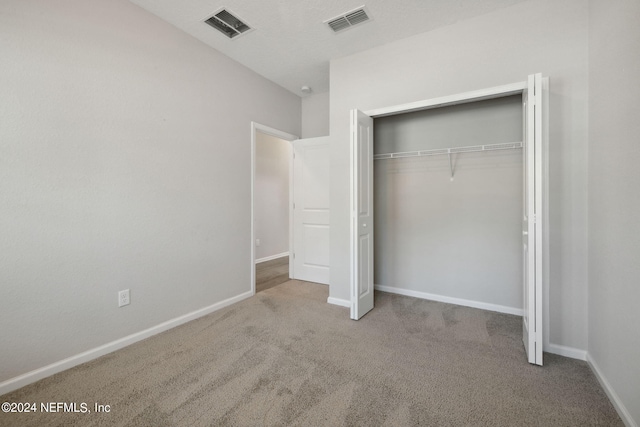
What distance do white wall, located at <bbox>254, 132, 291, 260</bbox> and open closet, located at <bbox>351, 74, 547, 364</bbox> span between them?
2.89 metres

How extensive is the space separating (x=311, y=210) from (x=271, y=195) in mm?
2152

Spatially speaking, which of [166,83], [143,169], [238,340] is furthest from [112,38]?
[238,340]

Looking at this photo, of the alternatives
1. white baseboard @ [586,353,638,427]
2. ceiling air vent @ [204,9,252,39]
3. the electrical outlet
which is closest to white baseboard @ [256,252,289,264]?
the electrical outlet

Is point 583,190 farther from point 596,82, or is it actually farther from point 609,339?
point 609,339

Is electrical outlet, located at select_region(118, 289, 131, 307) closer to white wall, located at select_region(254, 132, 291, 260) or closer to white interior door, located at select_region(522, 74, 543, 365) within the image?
white interior door, located at select_region(522, 74, 543, 365)

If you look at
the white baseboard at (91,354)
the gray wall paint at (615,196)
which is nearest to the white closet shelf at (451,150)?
the gray wall paint at (615,196)

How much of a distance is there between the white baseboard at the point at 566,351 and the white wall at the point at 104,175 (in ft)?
10.4

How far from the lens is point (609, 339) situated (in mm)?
1749

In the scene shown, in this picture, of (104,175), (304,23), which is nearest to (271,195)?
(304,23)

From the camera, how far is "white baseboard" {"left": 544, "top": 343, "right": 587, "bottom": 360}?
7.04ft

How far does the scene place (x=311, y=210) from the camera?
4.23 meters

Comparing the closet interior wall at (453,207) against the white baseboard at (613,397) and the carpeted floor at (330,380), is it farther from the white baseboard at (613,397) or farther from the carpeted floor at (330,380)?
the white baseboard at (613,397)

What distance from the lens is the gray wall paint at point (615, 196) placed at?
58.3 inches

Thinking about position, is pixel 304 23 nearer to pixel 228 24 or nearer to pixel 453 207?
pixel 228 24
